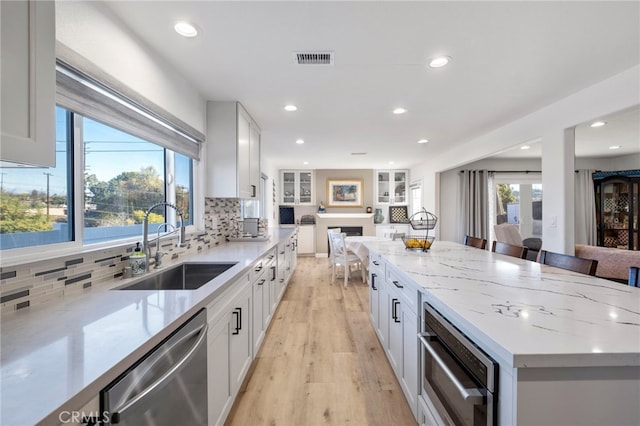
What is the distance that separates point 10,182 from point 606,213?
29.7 feet

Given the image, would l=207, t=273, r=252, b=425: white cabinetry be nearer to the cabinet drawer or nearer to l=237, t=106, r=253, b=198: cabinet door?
the cabinet drawer

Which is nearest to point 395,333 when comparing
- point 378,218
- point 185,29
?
point 185,29

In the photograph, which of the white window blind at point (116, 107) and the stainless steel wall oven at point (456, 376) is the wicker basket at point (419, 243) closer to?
the stainless steel wall oven at point (456, 376)

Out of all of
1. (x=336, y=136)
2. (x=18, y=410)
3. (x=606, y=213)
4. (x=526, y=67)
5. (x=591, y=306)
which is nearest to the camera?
(x=18, y=410)

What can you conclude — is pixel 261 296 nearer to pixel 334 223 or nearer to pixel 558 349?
pixel 558 349

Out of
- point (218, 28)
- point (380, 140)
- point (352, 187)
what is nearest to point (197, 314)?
point (218, 28)

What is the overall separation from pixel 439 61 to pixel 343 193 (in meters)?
5.62

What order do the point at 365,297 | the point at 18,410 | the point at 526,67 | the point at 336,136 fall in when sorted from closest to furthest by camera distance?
the point at 18,410
the point at 526,67
the point at 365,297
the point at 336,136

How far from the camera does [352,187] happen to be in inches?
301

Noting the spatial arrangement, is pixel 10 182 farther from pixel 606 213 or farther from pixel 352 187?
A: pixel 606 213

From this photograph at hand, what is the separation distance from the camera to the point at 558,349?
0.74 meters

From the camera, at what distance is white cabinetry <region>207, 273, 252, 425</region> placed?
1366 mm

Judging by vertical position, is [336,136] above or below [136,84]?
above

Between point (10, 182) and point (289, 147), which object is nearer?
point (10, 182)
